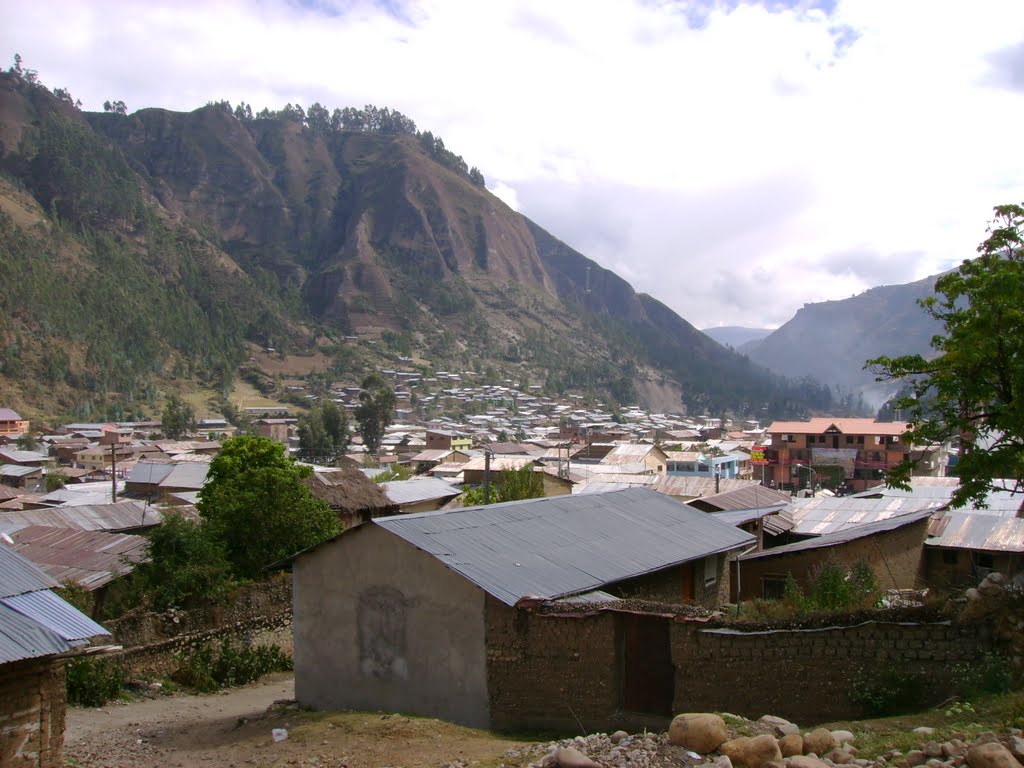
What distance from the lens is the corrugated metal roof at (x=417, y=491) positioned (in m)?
34.4

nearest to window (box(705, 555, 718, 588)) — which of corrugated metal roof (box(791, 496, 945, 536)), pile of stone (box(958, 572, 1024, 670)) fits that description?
corrugated metal roof (box(791, 496, 945, 536))

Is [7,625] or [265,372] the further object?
[265,372]

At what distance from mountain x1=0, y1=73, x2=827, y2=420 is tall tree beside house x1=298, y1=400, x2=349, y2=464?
99.6 ft

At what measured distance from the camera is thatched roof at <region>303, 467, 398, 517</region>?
28547 millimetres

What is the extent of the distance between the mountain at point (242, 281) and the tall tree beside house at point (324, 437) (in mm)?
30344

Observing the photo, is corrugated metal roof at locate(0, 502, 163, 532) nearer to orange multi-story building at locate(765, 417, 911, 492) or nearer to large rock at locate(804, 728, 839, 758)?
large rock at locate(804, 728, 839, 758)

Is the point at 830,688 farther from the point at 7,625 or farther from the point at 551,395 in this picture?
the point at 551,395

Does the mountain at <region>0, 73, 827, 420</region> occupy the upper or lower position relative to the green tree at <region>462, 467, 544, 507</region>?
upper

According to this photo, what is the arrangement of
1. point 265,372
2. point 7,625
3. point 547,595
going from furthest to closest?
1. point 265,372
2. point 547,595
3. point 7,625

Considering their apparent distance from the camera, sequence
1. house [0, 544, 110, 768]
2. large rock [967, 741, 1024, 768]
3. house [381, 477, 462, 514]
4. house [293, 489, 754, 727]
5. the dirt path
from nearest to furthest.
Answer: large rock [967, 741, 1024, 768]
house [0, 544, 110, 768]
the dirt path
house [293, 489, 754, 727]
house [381, 477, 462, 514]

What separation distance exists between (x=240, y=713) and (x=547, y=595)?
228 inches

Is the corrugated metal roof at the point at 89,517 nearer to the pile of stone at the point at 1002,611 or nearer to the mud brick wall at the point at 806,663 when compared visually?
the mud brick wall at the point at 806,663

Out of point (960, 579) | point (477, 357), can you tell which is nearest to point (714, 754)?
point (960, 579)

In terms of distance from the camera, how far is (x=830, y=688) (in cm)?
953
